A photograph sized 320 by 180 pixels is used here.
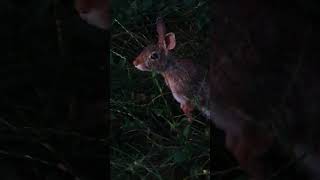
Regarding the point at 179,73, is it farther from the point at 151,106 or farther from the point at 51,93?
the point at 51,93

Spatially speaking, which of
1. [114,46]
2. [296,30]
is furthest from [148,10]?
[296,30]

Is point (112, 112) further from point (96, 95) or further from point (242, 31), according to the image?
point (242, 31)

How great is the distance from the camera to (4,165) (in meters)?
1.42

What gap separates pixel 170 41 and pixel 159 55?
0.05 m

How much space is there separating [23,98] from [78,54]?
177 mm

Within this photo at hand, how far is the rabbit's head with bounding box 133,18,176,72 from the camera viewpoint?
1.38 m

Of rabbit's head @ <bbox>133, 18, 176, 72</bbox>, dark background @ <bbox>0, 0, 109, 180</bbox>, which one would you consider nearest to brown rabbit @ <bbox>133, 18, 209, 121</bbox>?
rabbit's head @ <bbox>133, 18, 176, 72</bbox>

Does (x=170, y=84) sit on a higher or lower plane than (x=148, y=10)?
lower

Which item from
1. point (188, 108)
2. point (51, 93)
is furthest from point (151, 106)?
point (51, 93)

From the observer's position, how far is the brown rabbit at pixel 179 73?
4.59 feet

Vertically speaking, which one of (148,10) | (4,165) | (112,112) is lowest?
(4,165)

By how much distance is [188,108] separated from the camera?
4.64ft

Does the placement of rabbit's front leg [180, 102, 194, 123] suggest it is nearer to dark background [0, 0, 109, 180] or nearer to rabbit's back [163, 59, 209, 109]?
rabbit's back [163, 59, 209, 109]

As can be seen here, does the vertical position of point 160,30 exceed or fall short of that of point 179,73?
it exceeds it
